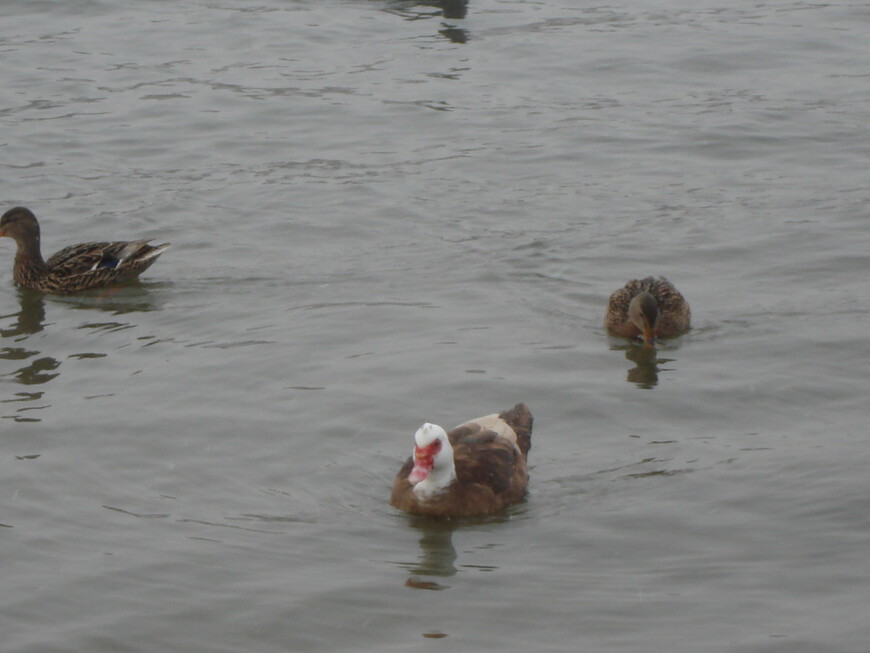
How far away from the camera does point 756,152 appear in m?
18.2

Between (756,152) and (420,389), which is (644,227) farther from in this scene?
(420,389)

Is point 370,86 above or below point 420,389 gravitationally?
above

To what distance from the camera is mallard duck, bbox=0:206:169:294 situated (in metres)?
14.2

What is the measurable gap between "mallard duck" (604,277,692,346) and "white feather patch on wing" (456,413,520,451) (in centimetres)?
249

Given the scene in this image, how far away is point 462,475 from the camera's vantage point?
9.47 m

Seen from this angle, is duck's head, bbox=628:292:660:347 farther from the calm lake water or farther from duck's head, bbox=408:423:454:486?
duck's head, bbox=408:423:454:486

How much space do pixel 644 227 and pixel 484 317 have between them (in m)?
3.21

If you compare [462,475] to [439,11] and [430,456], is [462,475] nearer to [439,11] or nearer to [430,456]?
[430,456]

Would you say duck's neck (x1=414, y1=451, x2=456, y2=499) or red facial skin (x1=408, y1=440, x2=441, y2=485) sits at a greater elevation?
red facial skin (x1=408, y1=440, x2=441, y2=485)

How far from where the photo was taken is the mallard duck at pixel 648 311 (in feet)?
40.5

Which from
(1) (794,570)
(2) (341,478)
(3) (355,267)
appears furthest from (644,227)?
(1) (794,570)

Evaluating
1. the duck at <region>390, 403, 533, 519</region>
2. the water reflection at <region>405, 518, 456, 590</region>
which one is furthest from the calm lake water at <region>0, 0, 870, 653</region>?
the duck at <region>390, 403, 533, 519</region>

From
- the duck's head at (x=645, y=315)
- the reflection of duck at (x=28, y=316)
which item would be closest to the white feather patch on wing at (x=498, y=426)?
the duck's head at (x=645, y=315)

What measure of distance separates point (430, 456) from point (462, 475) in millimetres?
447
